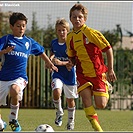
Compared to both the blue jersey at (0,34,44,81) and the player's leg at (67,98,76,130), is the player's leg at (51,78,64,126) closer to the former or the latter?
the player's leg at (67,98,76,130)

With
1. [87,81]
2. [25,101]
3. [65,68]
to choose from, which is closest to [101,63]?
[87,81]

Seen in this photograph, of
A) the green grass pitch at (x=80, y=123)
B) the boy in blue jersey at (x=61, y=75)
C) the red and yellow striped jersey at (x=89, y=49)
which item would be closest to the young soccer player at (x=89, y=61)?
the red and yellow striped jersey at (x=89, y=49)

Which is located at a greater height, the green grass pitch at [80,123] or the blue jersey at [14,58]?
the blue jersey at [14,58]

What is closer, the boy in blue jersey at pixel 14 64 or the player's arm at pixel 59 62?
the boy in blue jersey at pixel 14 64

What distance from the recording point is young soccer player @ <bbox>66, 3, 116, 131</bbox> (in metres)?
7.59

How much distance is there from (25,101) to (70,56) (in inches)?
517

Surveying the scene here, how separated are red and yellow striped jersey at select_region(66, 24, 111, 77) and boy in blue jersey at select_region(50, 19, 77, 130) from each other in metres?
2.12

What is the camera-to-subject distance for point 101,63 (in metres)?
7.84

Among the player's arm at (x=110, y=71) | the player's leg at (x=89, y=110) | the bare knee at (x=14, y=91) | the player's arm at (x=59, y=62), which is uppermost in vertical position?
the player's arm at (x=59, y=62)

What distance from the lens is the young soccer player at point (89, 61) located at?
7.59m

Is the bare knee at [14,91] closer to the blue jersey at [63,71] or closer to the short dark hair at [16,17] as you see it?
the short dark hair at [16,17]

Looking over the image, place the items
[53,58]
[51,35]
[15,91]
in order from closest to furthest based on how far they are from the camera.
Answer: [15,91] < [53,58] < [51,35]

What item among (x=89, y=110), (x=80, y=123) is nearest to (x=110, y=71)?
(x=89, y=110)

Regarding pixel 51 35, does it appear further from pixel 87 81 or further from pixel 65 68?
pixel 87 81
